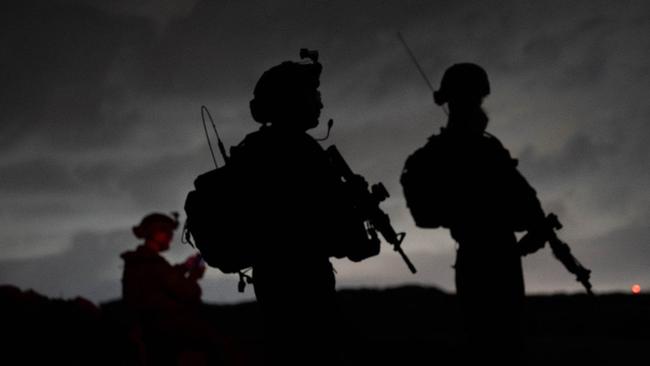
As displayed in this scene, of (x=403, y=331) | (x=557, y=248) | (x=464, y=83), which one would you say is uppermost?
(x=464, y=83)

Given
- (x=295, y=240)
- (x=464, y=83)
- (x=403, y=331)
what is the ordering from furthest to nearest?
(x=403, y=331)
(x=464, y=83)
(x=295, y=240)

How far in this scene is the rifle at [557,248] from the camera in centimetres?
484

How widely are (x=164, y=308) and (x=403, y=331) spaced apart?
32.5ft

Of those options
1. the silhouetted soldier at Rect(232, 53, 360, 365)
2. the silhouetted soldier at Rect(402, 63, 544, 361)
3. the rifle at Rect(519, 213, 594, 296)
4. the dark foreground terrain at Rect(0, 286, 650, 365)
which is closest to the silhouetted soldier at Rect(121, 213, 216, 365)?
the dark foreground terrain at Rect(0, 286, 650, 365)

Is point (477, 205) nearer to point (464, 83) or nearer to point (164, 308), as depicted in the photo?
point (464, 83)

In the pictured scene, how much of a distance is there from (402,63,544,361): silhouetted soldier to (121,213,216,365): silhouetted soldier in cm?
485

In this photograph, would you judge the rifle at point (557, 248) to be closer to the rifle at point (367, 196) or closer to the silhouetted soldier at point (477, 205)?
the silhouetted soldier at point (477, 205)

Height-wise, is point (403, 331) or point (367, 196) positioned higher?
point (367, 196)

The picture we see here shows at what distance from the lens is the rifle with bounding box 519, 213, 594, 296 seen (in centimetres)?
484

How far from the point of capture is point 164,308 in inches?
327

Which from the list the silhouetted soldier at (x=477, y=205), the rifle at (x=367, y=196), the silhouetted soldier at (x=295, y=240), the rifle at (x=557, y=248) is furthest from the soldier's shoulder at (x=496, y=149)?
the silhouetted soldier at (x=295, y=240)

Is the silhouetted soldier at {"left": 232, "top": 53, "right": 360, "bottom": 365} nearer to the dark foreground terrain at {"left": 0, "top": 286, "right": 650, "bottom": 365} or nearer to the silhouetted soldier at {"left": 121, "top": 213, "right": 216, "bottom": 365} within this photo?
the dark foreground terrain at {"left": 0, "top": 286, "right": 650, "bottom": 365}

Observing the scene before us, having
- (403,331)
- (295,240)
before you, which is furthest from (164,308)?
(403,331)

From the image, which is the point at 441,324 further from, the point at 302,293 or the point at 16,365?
the point at 302,293
